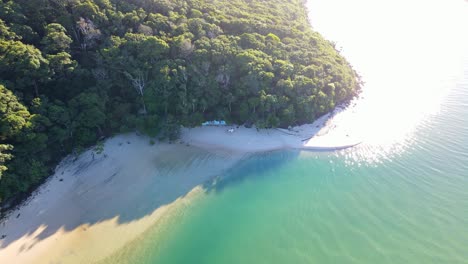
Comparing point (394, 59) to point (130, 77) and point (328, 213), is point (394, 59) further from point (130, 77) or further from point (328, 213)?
point (130, 77)

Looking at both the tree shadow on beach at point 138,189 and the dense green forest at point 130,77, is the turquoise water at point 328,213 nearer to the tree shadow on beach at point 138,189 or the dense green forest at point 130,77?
the tree shadow on beach at point 138,189

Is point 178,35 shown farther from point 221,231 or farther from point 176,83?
point 221,231

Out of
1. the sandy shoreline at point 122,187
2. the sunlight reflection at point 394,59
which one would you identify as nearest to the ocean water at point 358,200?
the sunlight reflection at point 394,59

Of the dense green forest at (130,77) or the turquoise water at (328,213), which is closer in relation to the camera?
the turquoise water at (328,213)

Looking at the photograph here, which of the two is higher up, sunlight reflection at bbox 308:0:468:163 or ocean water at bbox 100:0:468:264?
sunlight reflection at bbox 308:0:468:163

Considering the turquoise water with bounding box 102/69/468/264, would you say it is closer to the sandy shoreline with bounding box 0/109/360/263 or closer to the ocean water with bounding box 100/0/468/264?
the ocean water with bounding box 100/0/468/264

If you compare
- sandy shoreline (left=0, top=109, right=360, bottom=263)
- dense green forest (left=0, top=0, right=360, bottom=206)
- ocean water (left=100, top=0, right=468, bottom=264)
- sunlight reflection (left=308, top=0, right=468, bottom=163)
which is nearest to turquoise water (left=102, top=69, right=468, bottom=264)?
ocean water (left=100, top=0, right=468, bottom=264)

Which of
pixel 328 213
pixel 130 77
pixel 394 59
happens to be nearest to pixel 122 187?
pixel 130 77
